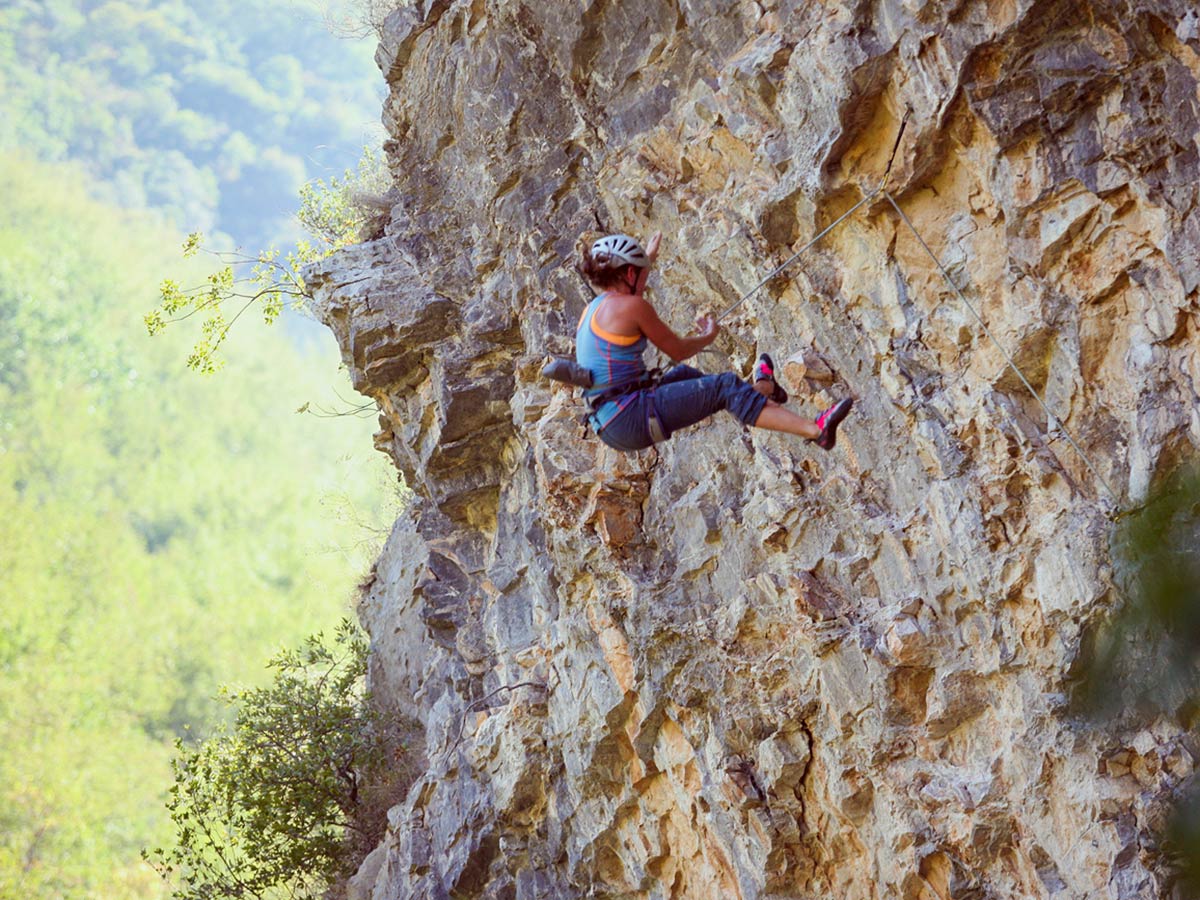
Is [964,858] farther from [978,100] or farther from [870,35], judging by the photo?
[870,35]

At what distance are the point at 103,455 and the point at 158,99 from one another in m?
36.3

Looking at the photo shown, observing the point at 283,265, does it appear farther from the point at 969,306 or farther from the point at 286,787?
the point at 969,306

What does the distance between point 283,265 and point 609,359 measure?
9536 millimetres

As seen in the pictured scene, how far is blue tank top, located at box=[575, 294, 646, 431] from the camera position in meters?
7.54

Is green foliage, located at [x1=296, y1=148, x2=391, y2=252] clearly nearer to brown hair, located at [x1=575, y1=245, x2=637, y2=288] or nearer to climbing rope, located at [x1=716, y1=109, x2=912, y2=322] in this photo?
climbing rope, located at [x1=716, y1=109, x2=912, y2=322]

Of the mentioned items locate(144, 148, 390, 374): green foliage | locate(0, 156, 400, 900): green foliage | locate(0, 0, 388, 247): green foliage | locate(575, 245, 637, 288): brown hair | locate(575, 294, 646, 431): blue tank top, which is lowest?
locate(575, 294, 646, 431): blue tank top

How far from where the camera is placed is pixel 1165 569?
394cm


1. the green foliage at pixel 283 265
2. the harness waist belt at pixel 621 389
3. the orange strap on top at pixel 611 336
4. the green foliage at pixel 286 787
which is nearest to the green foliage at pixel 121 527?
the green foliage at pixel 283 265

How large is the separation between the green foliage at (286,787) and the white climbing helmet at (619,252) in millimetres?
10574

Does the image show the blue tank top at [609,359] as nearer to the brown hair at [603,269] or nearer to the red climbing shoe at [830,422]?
the brown hair at [603,269]

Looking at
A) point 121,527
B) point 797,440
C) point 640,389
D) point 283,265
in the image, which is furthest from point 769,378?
point 121,527

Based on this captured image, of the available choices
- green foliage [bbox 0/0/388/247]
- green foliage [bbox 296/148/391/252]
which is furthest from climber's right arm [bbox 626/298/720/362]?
green foliage [bbox 0/0/388/247]

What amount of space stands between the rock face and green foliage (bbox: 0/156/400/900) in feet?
91.3

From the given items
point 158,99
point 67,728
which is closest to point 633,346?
point 67,728
